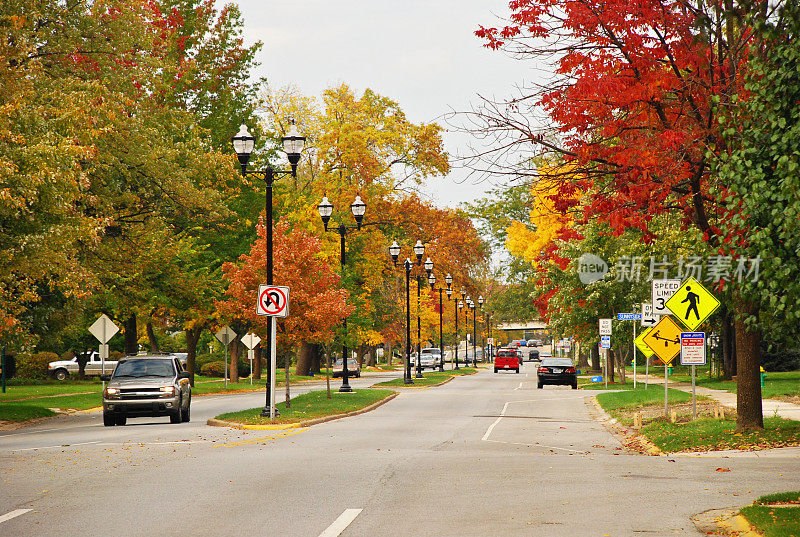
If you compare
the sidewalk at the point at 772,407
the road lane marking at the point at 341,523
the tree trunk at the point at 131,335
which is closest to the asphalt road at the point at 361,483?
the road lane marking at the point at 341,523

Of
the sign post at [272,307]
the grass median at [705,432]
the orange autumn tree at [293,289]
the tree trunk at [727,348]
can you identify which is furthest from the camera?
the tree trunk at [727,348]

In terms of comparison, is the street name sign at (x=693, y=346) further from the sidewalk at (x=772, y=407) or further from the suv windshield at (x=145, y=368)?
the suv windshield at (x=145, y=368)

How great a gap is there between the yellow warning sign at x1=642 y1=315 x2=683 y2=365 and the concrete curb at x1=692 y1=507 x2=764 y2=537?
11934mm

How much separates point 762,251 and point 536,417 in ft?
59.2

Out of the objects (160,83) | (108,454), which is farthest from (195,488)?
(160,83)

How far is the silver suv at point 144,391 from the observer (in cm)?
2344

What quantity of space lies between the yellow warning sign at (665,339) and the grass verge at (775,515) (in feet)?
38.2

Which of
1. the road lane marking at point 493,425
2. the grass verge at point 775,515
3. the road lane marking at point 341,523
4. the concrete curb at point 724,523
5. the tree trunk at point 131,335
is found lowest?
the road lane marking at point 493,425

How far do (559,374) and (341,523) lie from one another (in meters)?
38.8

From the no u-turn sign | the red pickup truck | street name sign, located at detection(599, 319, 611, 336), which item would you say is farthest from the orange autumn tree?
the red pickup truck

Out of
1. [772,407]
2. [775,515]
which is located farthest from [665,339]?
[775,515]

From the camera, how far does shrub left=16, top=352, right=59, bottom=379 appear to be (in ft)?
201

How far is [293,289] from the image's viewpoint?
27.5m

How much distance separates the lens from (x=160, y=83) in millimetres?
31625
